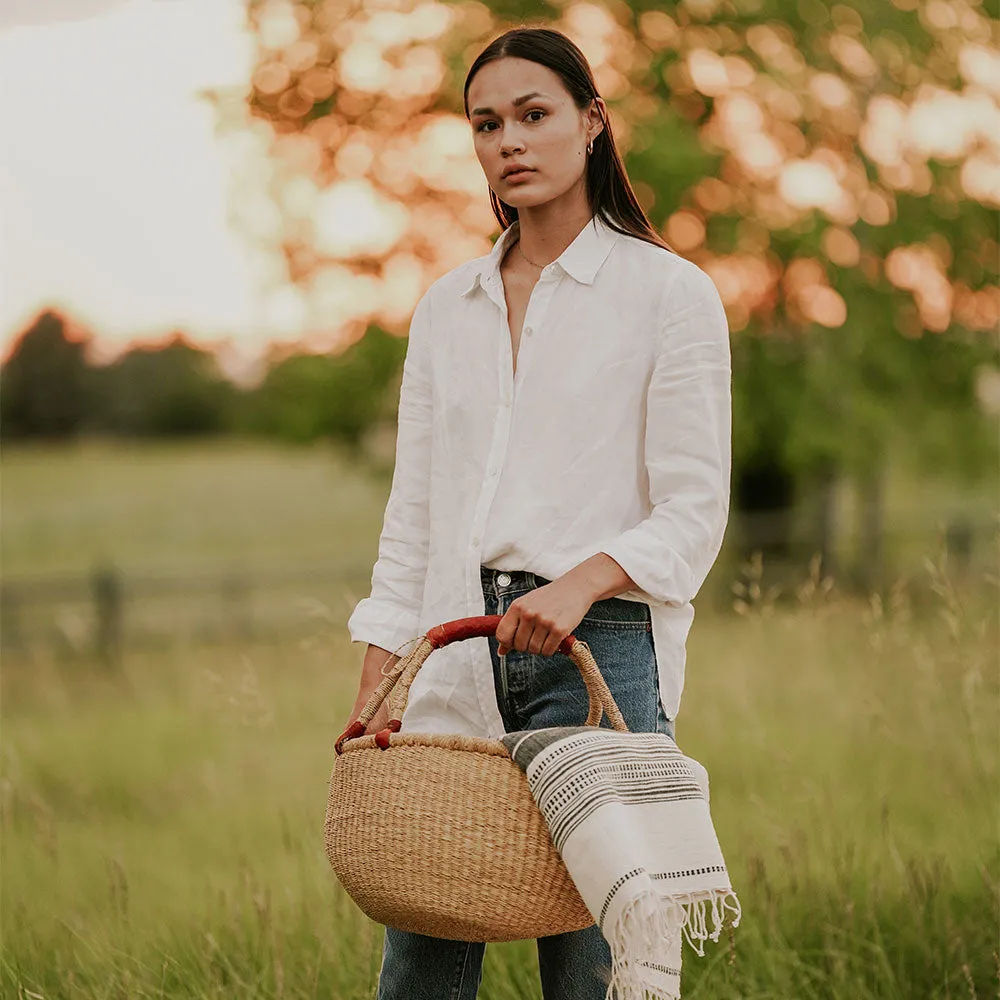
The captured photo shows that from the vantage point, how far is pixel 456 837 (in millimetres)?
1659

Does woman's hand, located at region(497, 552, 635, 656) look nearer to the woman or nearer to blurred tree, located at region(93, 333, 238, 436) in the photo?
the woman

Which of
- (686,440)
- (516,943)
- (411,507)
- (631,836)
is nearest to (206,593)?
(516,943)

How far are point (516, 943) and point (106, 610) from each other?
9499mm

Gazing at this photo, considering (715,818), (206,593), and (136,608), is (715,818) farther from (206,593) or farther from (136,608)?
(136,608)

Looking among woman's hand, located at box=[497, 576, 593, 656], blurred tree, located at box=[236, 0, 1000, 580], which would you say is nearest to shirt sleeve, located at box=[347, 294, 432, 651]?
woman's hand, located at box=[497, 576, 593, 656]

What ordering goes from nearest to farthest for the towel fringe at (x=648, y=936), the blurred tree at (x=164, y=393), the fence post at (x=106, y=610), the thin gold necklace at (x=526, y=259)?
the towel fringe at (x=648, y=936) < the thin gold necklace at (x=526, y=259) < the fence post at (x=106, y=610) < the blurred tree at (x=164, y=393)

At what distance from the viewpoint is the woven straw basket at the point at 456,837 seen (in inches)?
64.9

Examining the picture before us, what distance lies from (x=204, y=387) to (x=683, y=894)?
28921 mm

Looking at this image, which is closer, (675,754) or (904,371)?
(675,754)

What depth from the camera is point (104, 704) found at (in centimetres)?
805

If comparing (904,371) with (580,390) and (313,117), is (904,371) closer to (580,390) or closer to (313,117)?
(313,117)

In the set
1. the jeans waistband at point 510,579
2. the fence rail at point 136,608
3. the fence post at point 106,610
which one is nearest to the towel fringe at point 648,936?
the jeans waistband at point 510,579

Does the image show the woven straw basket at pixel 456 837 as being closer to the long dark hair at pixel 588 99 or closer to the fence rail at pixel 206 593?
the long dark hair at pixel 588 99

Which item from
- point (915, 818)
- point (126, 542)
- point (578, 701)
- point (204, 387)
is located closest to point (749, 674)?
point (915, 818)
